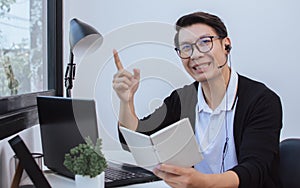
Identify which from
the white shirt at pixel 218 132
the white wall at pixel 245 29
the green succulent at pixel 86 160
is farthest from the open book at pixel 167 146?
the white wall at pixel 245 29

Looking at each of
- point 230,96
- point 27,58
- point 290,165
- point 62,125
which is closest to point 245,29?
point 230,96

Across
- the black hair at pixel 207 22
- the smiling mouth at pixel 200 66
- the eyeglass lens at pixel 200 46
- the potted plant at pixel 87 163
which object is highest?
the black hair at pixel 207 22

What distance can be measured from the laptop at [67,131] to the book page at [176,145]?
277 millimetres

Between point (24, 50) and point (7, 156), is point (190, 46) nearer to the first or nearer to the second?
point (7, 156)

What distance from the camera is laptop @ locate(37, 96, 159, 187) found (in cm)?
120

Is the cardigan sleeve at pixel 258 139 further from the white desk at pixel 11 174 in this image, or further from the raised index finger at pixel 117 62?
the raised index finger at pixel 117 62

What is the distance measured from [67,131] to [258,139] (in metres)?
0.62

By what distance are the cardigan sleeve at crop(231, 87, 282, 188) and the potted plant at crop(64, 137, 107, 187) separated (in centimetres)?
42

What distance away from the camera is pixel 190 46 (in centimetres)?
139

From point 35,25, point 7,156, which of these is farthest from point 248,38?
point 7,156

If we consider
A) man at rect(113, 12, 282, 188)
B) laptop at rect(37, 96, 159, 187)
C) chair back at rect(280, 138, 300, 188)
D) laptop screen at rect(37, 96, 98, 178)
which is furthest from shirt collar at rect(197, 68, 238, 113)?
laptop screen at rect(37, 96, 98, 178)

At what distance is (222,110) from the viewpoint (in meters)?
1.46

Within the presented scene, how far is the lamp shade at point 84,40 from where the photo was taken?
1.51 m

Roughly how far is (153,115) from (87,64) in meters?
0.42
